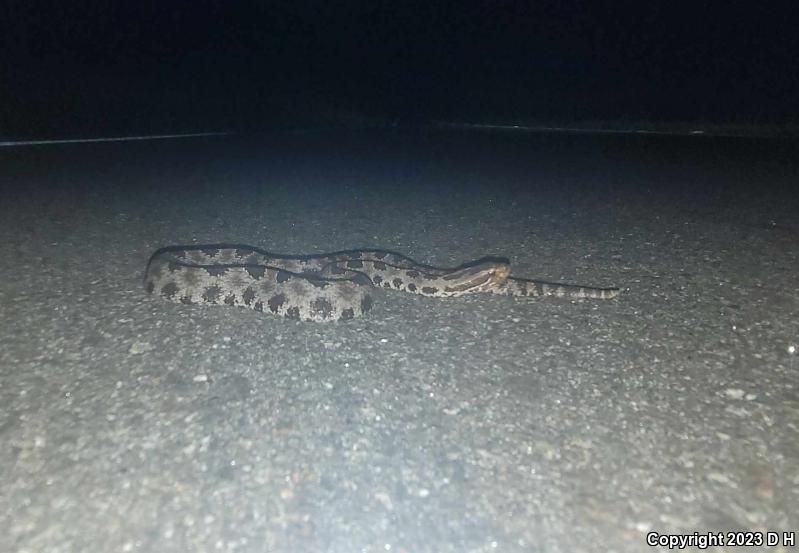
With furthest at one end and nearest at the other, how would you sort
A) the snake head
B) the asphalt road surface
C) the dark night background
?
the dark night background, the snake head, the asphalt road surface

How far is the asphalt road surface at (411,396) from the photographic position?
10.3 feet

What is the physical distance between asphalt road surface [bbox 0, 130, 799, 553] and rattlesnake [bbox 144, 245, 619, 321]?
0.56 feet

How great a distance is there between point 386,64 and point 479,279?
2266cm

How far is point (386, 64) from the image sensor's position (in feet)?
89.6

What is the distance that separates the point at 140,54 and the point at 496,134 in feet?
38.9

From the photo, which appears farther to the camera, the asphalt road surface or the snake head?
the snake head

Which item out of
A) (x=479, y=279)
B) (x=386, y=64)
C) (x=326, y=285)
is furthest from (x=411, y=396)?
(x=386, y=64)

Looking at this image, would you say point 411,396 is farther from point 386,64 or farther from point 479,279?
point 386,64

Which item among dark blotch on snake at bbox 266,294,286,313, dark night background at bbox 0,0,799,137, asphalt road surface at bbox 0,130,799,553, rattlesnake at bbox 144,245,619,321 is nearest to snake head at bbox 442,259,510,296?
rattlesnake at bbox 144,245,619,321

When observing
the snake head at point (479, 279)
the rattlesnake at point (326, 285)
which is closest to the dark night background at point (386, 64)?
the rattlesnake at point (326, 285)

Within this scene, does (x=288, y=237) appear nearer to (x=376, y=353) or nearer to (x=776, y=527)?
(x=376, y=353)

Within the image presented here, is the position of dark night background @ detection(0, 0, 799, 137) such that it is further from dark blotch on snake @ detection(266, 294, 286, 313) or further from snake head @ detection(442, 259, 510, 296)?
snake head @ detection(442, 259, 510, 296)

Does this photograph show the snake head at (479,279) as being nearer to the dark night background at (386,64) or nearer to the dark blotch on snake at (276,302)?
the dark blotch on snake at (276,302)

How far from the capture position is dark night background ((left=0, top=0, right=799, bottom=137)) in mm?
19297
